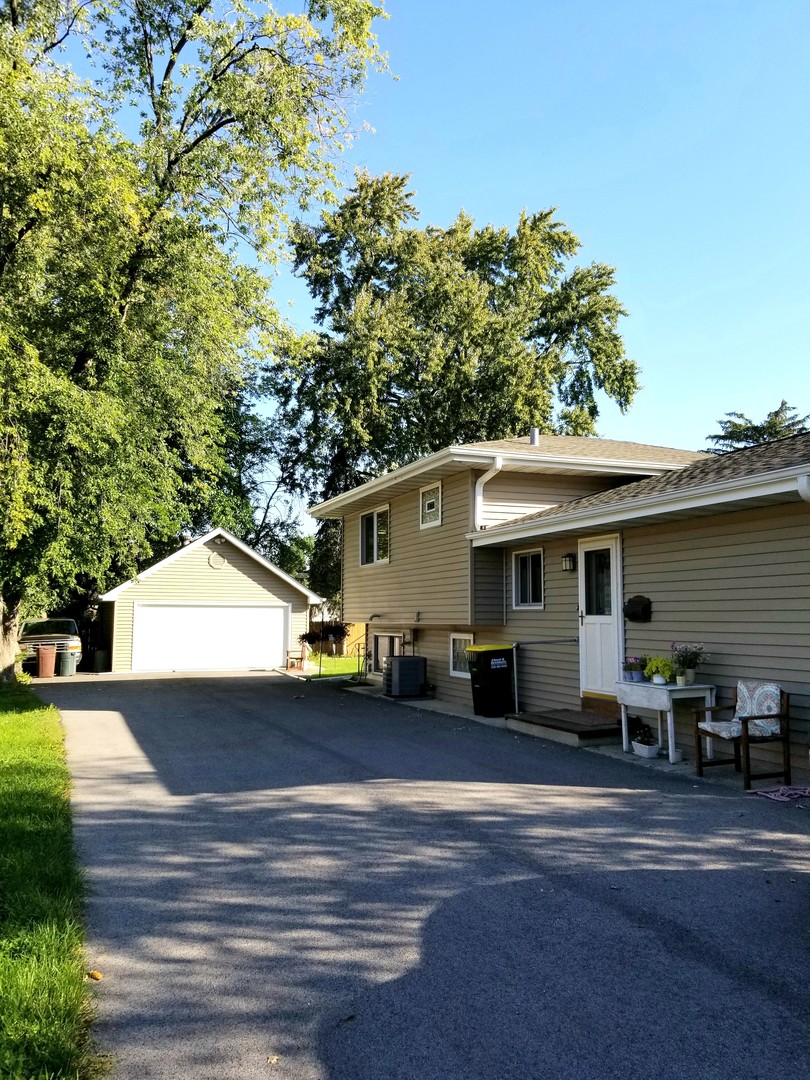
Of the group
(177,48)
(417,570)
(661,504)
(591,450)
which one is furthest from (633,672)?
(177,48)

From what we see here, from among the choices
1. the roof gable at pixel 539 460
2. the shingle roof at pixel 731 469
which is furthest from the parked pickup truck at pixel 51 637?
the shingle roof at pixel 731 469

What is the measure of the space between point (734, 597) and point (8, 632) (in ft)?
51.1

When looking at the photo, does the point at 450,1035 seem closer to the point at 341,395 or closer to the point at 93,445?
the point at 93,445

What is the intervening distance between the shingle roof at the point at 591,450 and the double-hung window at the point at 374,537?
3.30 metres

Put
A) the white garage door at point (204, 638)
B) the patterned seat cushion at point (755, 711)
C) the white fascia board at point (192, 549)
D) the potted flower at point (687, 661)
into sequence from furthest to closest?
the white garage door at point (204, 638) < the white fascia board at point (192, 549) < the potted flower at point (687, 661) < the patterned seat cushion at point (755, 711)

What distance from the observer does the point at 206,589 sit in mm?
23031

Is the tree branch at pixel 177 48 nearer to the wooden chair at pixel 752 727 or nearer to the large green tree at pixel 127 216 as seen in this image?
the large green tree at pixel 127 216

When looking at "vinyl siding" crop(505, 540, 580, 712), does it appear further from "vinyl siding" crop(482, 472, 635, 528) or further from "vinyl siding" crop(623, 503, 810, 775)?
"vinyl siding" crop(623, 503, 810, 775)

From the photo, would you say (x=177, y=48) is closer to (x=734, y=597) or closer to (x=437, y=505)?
(x=437, y=505)

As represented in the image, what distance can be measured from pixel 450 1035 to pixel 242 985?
94 centimetres

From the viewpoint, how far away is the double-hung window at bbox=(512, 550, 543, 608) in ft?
38.4

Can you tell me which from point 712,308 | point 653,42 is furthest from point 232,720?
point 712,308

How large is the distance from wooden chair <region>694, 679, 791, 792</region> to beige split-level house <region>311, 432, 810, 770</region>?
0.35 m

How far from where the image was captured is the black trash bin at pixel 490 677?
11.4m
